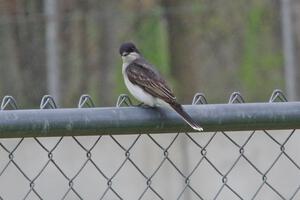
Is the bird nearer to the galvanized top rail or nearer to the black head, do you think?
the black head

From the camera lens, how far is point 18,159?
661cm

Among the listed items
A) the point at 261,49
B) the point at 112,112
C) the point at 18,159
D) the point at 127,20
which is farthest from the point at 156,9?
the point at 112,112

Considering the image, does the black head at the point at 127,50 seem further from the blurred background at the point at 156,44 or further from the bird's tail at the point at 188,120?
the blurred background at the point at 156,44

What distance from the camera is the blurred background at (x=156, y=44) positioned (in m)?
11.9

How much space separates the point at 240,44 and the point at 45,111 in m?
9.66

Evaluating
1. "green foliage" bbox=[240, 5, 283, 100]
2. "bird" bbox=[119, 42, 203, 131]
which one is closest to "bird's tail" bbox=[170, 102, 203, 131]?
"bird" bbox=[119, 42, 203, 131]

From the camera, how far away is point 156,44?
43.1 ft

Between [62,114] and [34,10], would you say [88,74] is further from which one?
[62,114]

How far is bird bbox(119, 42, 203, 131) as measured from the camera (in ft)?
15.1

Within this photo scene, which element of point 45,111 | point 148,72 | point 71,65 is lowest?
point 45,111

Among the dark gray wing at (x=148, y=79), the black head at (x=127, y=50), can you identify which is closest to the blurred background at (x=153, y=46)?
the black head at (x=127, y=50)

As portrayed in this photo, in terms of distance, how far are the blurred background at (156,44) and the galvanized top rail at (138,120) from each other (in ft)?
25.4

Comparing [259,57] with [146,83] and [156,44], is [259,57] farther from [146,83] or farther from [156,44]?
[146,83]

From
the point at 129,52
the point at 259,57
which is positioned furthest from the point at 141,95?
the point at 259,57
